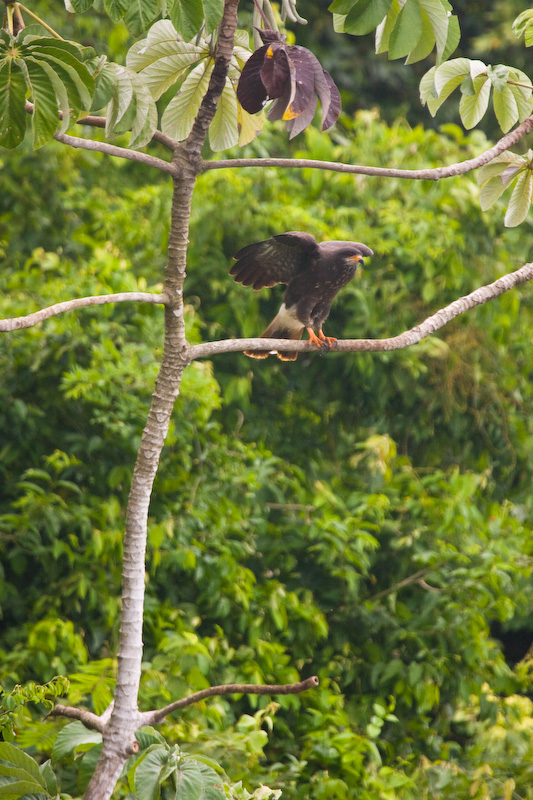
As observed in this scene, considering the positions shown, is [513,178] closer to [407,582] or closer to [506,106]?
[506,106]

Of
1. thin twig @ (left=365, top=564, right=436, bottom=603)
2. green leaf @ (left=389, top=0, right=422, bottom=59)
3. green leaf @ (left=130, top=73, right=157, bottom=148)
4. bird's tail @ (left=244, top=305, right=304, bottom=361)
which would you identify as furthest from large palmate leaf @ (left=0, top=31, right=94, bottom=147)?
thin twig @ (left=365, top=564, right=436, bottom=603)

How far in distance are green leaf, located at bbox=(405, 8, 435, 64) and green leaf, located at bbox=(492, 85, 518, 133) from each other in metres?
0.21

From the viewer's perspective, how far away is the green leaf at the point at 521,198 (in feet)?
5.91

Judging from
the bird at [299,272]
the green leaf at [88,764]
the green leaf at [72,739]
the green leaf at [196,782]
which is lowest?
the green leaf at [88,764]

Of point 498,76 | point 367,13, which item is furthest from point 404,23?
point 498,76

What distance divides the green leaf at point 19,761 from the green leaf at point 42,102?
101 centimetres

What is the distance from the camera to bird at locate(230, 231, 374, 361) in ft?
7.27

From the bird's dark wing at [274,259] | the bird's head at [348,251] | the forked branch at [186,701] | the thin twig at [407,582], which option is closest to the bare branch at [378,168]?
the bird's dark wing at [274,259]

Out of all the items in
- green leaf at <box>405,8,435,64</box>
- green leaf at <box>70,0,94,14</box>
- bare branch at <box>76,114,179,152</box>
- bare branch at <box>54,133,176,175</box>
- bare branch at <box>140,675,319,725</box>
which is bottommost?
bare branch at <box>140,675,319,725</box>

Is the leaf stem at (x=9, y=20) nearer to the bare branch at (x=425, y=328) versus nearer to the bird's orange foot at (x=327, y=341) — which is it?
the bare branch at (x=425, y=328)

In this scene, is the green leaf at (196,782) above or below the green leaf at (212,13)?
below

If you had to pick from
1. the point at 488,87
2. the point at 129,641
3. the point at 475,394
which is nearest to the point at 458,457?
the point at 475,394

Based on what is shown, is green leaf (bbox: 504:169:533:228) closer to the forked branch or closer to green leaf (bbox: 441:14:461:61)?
green leaf (bbox: 441:14:461:61)

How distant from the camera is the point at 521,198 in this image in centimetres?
181
